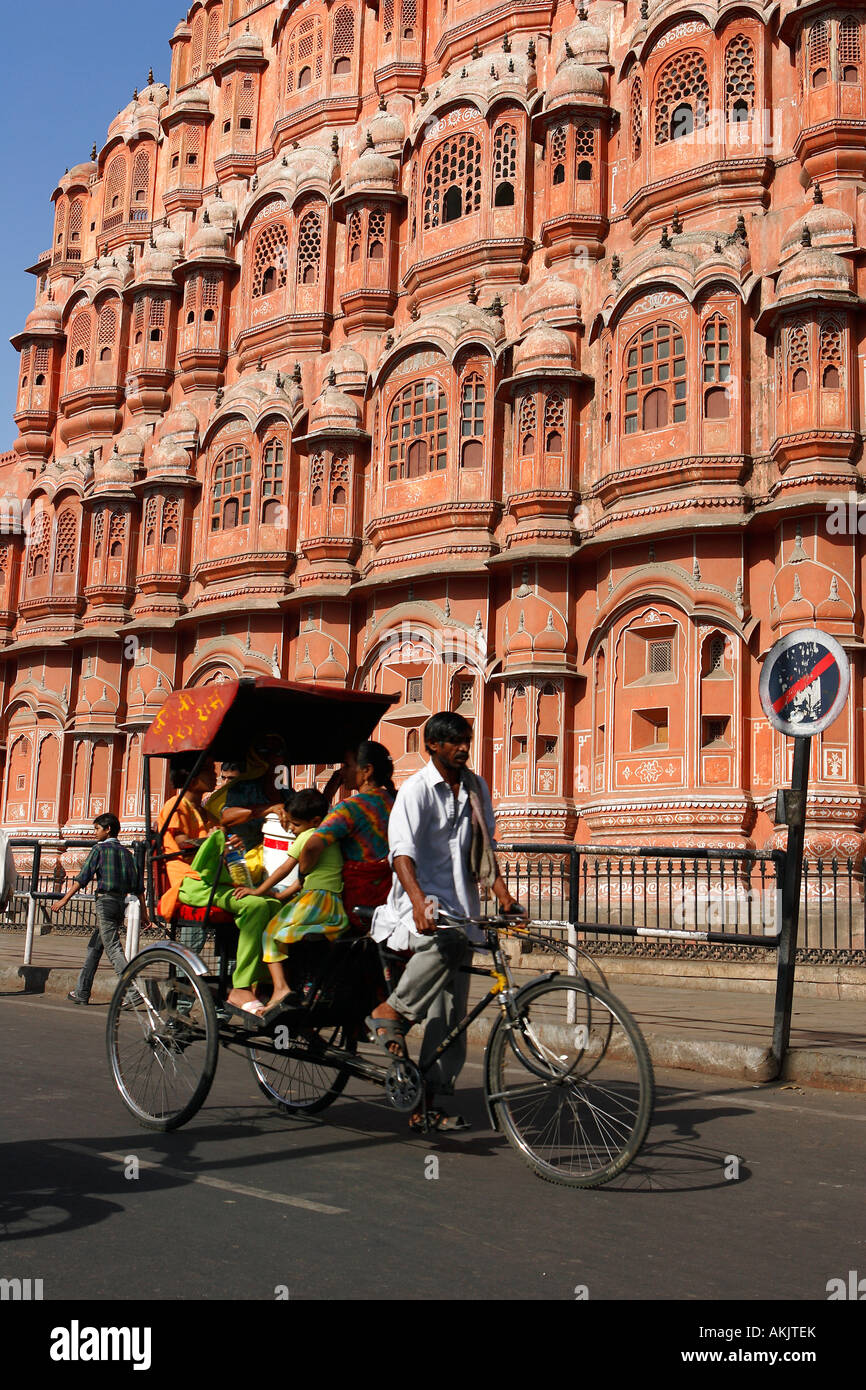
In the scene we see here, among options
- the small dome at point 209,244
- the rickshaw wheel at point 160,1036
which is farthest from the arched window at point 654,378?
the rickshaw wheel at point 160,1036

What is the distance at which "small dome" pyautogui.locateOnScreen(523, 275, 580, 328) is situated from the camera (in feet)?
78.3

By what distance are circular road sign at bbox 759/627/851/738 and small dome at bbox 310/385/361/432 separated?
19219mm

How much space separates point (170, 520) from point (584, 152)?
12034mm

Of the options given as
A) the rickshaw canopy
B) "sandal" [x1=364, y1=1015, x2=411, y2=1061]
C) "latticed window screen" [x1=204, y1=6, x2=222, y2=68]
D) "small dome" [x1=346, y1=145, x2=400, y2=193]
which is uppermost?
"latticed window screen" [x1=204, y1=6, x2=222, y2=68]

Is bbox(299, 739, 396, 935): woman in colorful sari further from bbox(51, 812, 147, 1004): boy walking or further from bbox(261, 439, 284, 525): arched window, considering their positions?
bbox(261, 439, 284, 525): arched window

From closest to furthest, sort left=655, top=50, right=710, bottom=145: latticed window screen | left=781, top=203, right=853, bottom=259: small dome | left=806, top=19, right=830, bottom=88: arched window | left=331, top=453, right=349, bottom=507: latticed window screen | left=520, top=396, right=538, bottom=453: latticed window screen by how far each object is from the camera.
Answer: left=781, top=203, right=853, bottom=259: small dome
left=806, top=19, right=830, bottom=88: arched window
left=655, top=50, right=710, bottom=145: latticed window screen
left=520, top=396, right=538, bottom=453: latticed window screen
left=331, top=453, right=349, bottom=507: latticed window screen

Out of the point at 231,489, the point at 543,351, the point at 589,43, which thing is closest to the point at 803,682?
the point at 543,351

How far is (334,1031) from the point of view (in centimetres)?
614

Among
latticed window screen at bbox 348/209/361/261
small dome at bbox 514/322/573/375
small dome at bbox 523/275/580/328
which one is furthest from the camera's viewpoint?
latticed window screen at bbox 348/209/361/261

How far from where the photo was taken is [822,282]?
19.8 metres

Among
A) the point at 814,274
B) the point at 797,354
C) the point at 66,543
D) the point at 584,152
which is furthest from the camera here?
the point at 66,543

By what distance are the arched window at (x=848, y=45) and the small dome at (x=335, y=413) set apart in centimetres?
1051

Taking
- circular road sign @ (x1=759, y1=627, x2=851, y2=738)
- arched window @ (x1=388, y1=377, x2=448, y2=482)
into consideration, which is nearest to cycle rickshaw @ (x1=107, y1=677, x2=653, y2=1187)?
circular road sign @ (x1=759, y1=627, x2=851, y2=738)

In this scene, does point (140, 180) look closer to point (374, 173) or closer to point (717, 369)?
point (374, 173)
